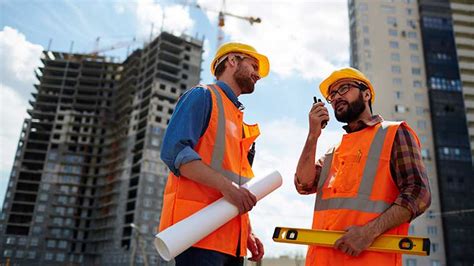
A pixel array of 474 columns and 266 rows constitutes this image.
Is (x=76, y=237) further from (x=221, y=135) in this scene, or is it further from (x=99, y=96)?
(x=221, y=135)

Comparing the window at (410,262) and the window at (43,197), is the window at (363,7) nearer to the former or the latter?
the window at (410,262)

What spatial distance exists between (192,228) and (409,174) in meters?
1.47

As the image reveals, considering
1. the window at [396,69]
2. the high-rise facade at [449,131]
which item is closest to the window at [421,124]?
the high-rise facade at [449,131]

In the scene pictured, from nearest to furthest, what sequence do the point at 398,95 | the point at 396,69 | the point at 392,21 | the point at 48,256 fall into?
1. the point at 398,95
2. the point at 396,69
3. the point at 392,21
4. the point at 48,256

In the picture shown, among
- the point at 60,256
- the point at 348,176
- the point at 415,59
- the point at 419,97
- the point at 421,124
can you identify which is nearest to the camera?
the point at 348,176

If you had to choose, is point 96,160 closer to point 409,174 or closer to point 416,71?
point 416,71

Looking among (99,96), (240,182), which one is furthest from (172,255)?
(99,96)

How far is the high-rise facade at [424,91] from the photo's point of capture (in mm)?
59031

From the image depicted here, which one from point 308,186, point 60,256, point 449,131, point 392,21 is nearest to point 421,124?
point 449,131

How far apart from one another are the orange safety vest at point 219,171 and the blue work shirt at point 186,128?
0.06m

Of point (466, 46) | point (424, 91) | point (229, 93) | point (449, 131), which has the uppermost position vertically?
point (466, 46)

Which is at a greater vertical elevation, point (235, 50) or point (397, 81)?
point (397, 81)

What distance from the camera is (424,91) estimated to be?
2591 inches

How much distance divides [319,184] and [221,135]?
0.97 meters
